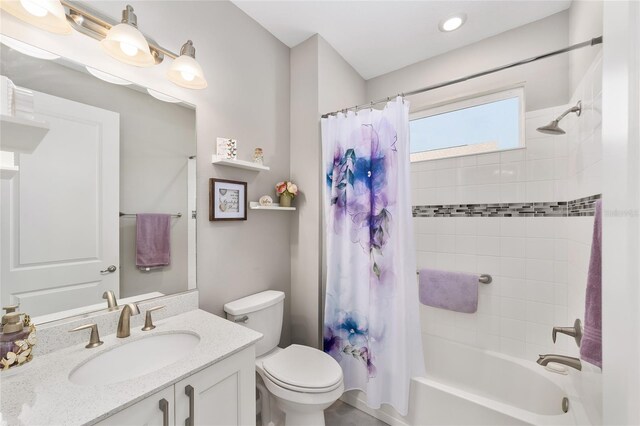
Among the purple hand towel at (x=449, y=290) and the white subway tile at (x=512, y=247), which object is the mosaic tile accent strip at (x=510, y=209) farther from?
the purple hand towel at (x=449, y=290)

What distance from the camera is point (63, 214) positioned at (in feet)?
3.35

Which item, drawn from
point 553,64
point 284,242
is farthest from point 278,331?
point 553,64

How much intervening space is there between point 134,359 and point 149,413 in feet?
1.27

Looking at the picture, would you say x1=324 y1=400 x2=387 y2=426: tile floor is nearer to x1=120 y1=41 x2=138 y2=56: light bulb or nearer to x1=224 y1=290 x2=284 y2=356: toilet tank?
x1=224 y1=290 x2=284 y2=356: toilet tank

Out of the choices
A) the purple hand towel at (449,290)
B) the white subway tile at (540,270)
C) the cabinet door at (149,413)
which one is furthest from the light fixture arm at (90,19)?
the white subway tile at (540,270)

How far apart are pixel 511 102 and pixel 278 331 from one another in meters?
2.36

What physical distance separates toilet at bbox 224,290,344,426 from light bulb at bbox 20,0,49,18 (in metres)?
1.47

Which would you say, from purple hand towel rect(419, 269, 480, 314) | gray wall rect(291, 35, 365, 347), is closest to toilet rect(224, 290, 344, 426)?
gray wall rect(291, 35, 365, 347)

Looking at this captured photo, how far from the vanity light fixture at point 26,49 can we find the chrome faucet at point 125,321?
1023mm

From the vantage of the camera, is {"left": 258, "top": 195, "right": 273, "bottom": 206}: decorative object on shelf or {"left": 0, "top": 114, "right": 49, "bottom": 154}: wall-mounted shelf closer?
{"left": 0, "top": 114, "right": 49, "bottom": 154}: wall-mounted shelf

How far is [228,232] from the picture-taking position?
1640 mm

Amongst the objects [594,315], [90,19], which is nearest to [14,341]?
[90,19]

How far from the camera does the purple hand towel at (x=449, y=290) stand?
193cm

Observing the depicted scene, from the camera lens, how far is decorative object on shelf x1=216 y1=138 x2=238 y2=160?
155 cm
